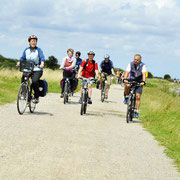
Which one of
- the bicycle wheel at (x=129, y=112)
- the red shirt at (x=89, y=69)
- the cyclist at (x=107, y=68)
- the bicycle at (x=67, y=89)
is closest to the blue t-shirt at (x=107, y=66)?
the cyclist at (x=107, y=68)

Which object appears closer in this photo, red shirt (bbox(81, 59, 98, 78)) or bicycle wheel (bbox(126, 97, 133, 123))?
bicycle wheel (bbox(126, 97, 133, 123))

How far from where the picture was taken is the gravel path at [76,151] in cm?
492

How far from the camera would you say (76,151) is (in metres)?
6.21

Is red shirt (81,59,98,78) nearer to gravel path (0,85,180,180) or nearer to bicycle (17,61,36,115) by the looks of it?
bicycle (17,61,36,115)

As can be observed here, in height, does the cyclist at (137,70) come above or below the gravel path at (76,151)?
above

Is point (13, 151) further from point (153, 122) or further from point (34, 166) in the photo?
point (153, 122)

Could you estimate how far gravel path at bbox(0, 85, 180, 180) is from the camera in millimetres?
4920

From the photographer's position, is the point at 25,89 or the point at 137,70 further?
the point at 137,70

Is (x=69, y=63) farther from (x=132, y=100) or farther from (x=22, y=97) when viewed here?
(x=22, y=97)

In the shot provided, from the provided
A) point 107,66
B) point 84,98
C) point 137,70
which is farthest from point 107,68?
point 137,70

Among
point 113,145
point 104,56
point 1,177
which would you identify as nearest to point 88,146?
point 113,145

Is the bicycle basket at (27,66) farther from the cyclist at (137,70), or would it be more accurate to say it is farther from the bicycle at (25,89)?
the cyclist at (137,70)

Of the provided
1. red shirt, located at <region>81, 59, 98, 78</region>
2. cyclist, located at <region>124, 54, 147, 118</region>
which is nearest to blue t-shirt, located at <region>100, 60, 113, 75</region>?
red shirt, located at <region>81, 59, 98, 78</region>

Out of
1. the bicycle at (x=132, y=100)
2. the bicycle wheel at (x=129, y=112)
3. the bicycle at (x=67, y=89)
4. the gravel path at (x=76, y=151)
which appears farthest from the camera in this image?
the bicycle at (x=67, y=89)
